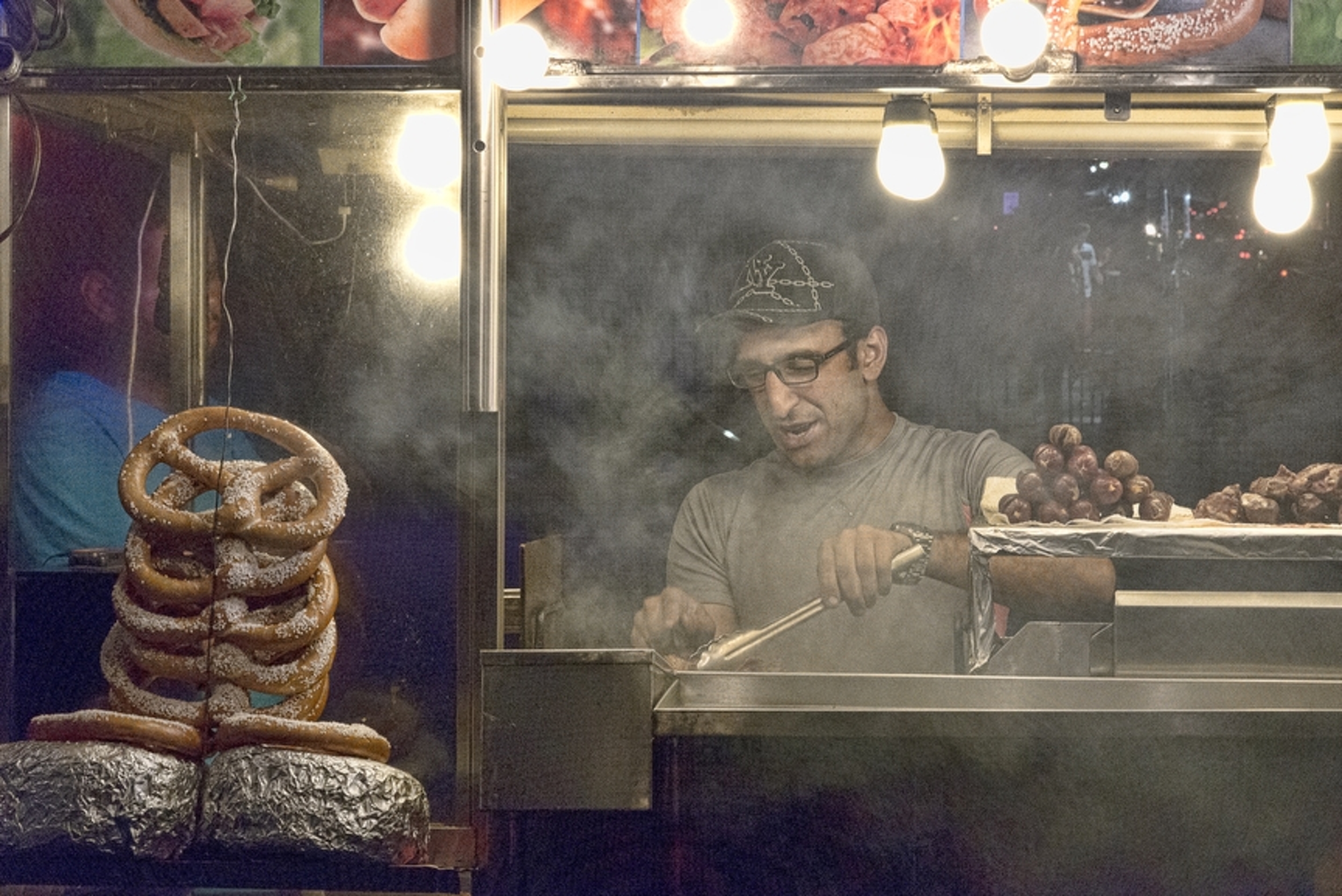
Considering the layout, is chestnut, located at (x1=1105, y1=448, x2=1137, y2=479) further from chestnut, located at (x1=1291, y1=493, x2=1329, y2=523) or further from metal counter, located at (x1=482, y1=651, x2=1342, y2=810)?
metal counter, located at (x1=482, y1=651, x2=1342, y2=810)

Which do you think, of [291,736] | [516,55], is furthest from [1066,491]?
[291,736]

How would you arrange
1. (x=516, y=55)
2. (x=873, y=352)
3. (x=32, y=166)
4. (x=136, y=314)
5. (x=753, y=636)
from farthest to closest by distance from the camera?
1. (x=873, y=352)
2. (x=753, y=636)
3. (x=136, y=314)
4. (x=32, y=166)
5. (x=516, y=55)

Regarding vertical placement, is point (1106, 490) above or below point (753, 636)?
above

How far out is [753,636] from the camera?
356 cm

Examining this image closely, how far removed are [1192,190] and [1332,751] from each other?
2.19 meters

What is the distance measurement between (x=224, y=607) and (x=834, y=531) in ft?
6.11

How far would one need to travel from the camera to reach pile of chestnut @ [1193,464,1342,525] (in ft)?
10.1

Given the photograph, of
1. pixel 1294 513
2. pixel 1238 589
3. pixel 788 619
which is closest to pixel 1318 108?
pixel 1294 513

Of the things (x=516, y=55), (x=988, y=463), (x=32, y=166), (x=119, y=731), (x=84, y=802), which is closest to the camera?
(x=84, y=802)

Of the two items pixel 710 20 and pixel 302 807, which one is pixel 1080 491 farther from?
pixel 302 807

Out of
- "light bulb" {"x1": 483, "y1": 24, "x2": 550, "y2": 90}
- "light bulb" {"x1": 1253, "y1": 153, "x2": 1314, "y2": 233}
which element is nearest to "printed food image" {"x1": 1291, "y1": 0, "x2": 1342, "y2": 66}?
"light bulb" {"x1": 1253, "y1": 153, "x2": 1314, "y2": 233}

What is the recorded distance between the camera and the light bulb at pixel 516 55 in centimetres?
286

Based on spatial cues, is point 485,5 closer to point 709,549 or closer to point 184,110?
point 184,110

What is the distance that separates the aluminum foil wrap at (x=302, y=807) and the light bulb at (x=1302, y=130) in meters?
2.64
